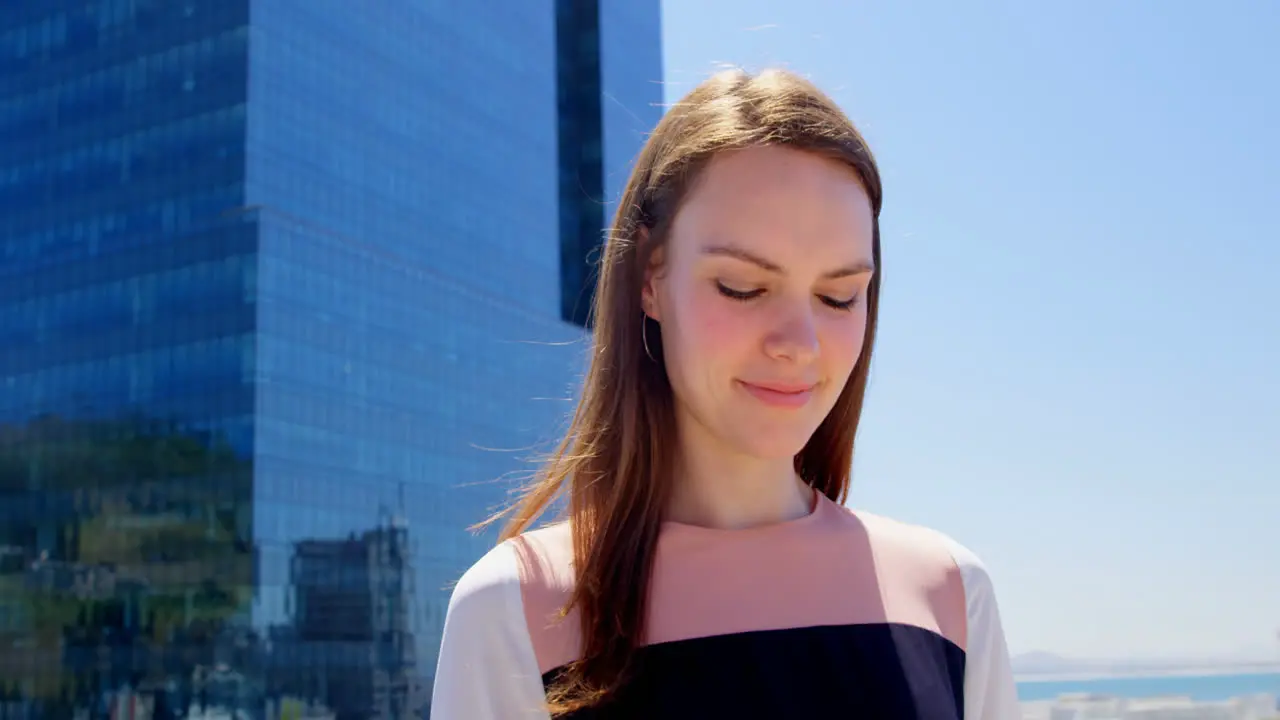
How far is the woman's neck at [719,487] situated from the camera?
7.70ft

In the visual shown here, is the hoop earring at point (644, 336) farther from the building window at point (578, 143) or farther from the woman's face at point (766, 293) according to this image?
the building window at point (578, 143)

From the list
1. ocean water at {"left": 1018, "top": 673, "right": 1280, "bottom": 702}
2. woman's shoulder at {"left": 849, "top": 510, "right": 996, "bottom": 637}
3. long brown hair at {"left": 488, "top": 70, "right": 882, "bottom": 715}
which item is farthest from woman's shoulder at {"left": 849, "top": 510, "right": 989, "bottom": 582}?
ocean water at {"left": 1018, "top": 673, "right": 1280, "bottom": 702}

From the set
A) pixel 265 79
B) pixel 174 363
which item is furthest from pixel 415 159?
pixel 174 363

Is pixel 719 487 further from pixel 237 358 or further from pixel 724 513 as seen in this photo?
pixel 237 358

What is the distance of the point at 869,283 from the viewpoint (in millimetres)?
2492

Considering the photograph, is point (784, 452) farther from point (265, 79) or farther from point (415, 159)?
point (415, 159)

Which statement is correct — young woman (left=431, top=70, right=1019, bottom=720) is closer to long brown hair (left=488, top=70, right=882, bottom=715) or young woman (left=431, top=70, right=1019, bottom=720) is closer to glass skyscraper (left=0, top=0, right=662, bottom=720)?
long brown hair (left=488, top=70, right=882, bottom=715)

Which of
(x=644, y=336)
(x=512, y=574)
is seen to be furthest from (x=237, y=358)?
(x=512, y=574)

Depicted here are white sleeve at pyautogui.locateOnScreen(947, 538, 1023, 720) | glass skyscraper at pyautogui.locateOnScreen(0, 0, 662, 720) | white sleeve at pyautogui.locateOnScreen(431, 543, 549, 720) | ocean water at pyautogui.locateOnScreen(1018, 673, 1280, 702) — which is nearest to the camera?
white sleeve at pyautogui.locateOnScreen(431, 543, 549, 720)

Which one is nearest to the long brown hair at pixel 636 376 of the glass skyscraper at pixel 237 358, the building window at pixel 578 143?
the glass skyscraper at pixel 237 358

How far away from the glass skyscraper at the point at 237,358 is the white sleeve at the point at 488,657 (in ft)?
141

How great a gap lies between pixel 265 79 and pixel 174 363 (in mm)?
11237

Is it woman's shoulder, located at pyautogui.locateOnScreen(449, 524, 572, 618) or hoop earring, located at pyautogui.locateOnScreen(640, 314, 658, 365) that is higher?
hoop earring, located at pyautogui.locateOnScreen(640, 314, 658, 365)

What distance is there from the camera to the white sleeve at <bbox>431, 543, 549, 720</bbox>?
209 cm
